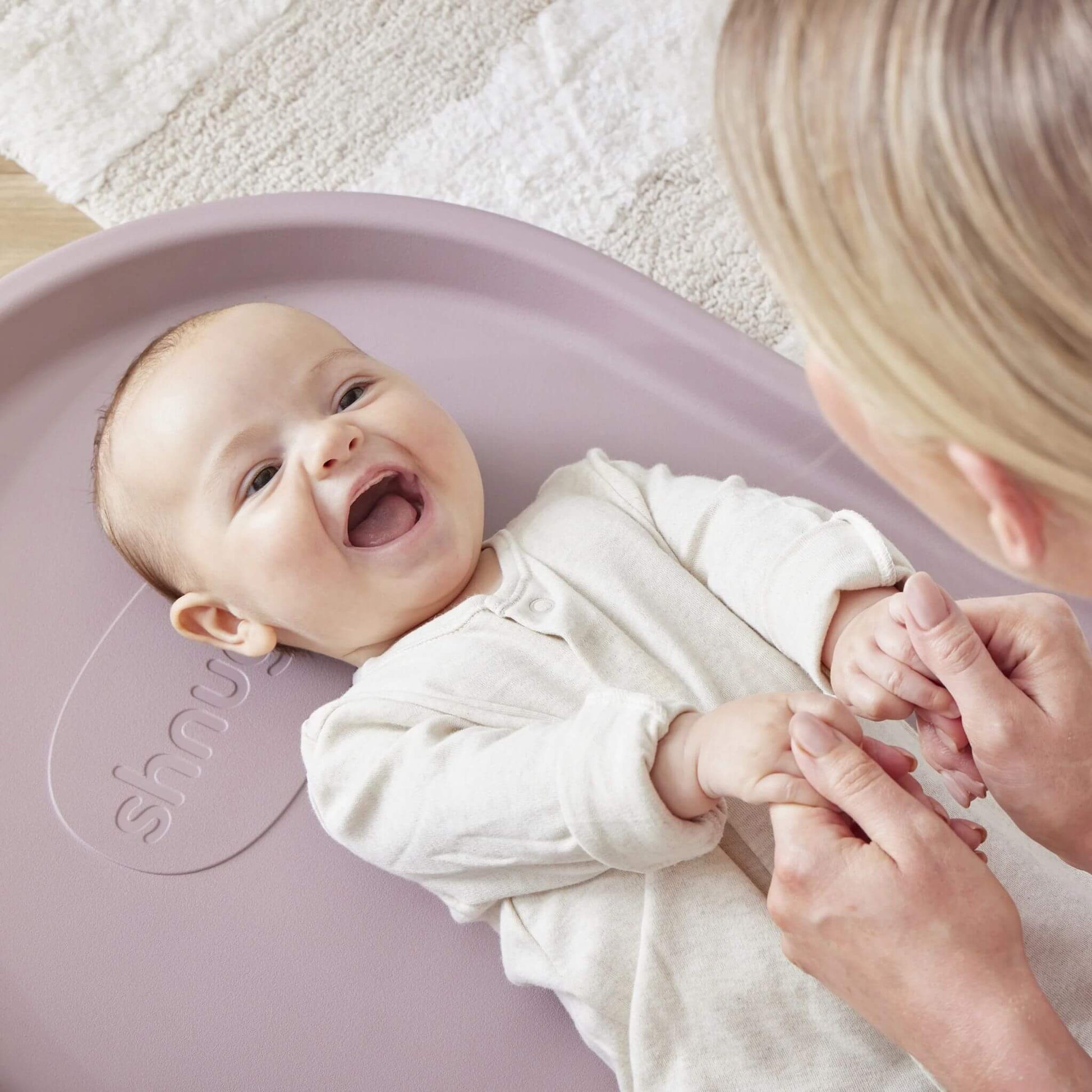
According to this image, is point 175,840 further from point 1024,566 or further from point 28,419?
point 1024,566

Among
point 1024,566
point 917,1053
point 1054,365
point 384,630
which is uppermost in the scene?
point 1054,365

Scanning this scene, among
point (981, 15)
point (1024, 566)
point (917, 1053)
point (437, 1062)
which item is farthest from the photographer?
point (437, 1062)

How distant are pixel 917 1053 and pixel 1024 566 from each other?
0.99 feet

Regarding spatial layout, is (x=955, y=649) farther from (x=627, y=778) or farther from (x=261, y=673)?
(x=261, y=673)

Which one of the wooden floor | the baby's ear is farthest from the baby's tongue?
the wooden floor

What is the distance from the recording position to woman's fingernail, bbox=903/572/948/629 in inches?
27.1

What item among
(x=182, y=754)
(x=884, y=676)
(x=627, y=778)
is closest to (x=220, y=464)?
(x=182, y=754)

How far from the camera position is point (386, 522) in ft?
3.10

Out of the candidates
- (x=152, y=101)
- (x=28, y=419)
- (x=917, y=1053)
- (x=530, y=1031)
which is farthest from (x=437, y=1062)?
(x=152, y=101)

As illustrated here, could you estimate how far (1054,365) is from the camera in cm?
44

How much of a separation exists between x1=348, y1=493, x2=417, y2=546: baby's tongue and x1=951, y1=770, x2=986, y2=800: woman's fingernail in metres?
0.46

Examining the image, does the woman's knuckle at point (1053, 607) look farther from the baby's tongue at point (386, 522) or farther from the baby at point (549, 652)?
the baby's tongue at point (386, 522)

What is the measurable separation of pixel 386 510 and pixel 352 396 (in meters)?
0.10

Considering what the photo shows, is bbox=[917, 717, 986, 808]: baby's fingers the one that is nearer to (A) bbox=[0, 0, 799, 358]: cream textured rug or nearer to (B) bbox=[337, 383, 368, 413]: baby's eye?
(B) bbox=[337, 383, 368, 413]: baby's eye
